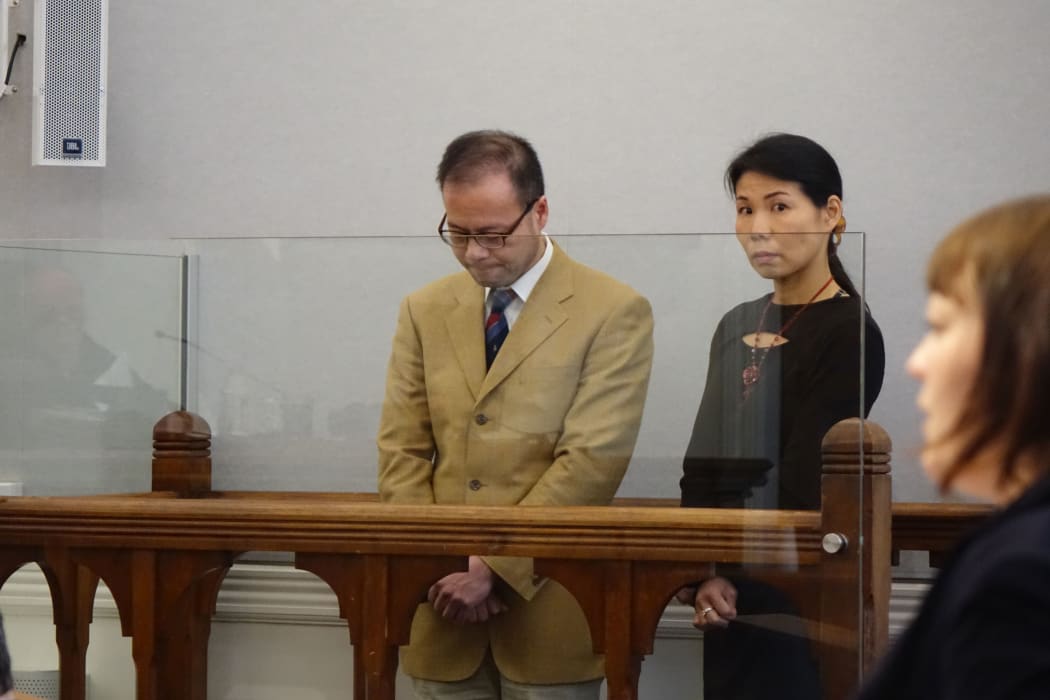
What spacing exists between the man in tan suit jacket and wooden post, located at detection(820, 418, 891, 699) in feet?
1.22

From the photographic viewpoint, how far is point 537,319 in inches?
104

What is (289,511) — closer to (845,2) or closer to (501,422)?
(501,422)

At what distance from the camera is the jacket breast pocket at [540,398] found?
2629 mm

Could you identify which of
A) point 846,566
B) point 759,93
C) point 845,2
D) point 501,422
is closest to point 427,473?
point 501,422

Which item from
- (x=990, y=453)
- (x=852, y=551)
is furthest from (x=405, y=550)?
(x=990, y=453)

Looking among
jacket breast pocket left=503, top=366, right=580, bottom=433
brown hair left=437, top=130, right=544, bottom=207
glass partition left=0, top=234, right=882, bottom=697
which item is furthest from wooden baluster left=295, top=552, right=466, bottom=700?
Answer: brown hair left=437, top=130, right=544, bottom=207

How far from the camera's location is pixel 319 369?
2.75 m

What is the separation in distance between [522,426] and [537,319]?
0.20m

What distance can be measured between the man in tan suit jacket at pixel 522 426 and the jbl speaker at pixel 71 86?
1.63m

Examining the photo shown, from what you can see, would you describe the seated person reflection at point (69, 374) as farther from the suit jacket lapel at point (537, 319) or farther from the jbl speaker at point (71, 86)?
the jbl speaker at point (71, 86)

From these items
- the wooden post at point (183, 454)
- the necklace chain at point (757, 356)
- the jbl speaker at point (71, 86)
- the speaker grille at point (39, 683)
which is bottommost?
the speaker grille at point (39, 683)

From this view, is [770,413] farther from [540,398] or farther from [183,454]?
[183,454]

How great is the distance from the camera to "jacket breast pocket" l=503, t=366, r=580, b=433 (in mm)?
2629

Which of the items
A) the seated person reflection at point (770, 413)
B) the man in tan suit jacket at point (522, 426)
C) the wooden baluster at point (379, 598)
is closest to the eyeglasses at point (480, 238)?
the man in tan suit jacket at point (522, 426)
